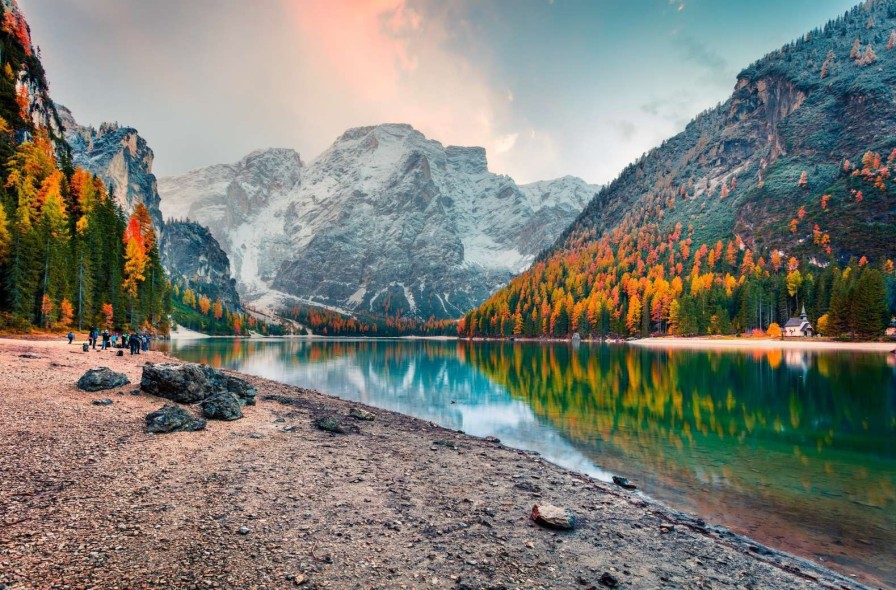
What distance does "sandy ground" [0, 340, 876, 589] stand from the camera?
294 inches

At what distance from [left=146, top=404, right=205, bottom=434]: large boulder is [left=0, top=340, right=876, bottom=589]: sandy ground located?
48 cm

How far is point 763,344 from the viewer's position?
109312mm

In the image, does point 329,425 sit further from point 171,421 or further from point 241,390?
point 241,390

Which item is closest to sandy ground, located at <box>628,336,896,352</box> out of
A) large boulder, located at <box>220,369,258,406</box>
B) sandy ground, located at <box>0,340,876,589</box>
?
sandy ground, located at <box>0,340,876,589</box>

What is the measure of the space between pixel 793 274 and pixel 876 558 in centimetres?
14133

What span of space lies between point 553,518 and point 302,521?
251 inches

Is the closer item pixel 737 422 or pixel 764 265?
pixel 737 422

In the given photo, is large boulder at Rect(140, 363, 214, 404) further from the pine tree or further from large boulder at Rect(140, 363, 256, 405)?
the pine tree

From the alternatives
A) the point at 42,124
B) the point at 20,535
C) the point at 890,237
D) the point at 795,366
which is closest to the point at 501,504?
the point at 20,535

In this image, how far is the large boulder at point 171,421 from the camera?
15905 millimetres

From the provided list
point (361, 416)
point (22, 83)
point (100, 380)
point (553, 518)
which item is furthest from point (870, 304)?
point (22, 83)

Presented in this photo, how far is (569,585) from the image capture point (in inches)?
324

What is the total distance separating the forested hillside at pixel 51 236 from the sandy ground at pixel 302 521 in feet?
144

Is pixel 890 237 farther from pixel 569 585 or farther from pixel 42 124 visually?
pixel 42 124
